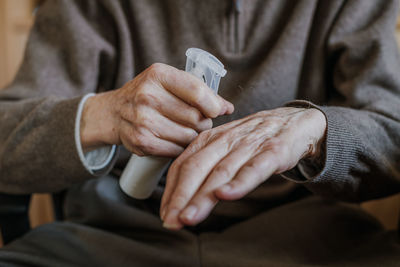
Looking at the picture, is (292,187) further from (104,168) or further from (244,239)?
(104,168)

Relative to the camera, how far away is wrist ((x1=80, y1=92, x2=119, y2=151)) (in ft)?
1.77

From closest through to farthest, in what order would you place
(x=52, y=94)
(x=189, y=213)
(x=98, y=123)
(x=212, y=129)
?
(x=189, y=213) → (x=212, y=129) → (x=98, y=123) → (x=52, y=94)

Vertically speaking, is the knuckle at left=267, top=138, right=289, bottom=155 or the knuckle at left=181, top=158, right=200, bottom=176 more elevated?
the knuckle at left=267, top=138, right=289, bottom=155

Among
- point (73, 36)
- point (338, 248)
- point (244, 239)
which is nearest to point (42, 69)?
point (73, 36)

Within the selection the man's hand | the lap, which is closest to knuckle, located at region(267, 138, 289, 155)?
the man's hand

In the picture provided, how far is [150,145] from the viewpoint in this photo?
47cm

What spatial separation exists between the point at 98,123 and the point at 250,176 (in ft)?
0.99

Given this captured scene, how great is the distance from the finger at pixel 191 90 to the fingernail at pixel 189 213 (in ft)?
0.46

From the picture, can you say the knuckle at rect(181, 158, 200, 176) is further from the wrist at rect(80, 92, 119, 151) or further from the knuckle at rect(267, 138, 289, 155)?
the wrist at rect(80, 92, 119, 151)

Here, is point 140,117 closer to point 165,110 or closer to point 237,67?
point 165,110

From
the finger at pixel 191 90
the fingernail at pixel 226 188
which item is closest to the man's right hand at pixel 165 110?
the finger at pixel 191 90

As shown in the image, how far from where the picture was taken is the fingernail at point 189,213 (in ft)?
1.07

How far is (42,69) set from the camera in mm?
750

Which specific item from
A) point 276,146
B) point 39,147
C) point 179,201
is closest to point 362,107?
point 276,146
